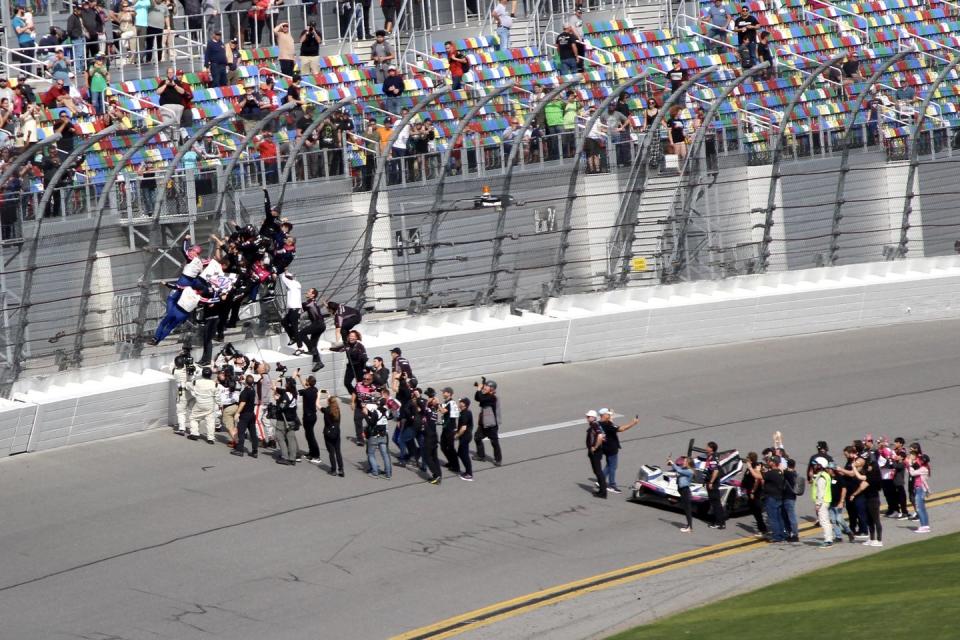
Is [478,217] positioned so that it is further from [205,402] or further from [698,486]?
[698,486]

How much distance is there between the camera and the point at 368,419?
802 inches

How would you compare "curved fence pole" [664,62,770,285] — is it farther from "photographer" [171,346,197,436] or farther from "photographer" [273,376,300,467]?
"photographer" [171,346,197,436]

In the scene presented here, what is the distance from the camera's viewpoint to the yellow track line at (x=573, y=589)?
1614 centimetres

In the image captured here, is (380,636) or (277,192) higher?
(277,192)

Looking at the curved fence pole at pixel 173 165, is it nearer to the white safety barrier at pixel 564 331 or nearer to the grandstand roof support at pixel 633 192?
the white safety barrier at pixel 564 331

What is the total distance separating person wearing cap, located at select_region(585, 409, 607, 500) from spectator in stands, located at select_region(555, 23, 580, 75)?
13348 mm

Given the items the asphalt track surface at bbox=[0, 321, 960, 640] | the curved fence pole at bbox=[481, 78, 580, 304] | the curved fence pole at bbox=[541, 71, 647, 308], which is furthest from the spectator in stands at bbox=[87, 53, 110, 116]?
the curved fence pole at bbox=[541, 71, 647, 308]

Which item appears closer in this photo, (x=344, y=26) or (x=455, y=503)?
(x=455, y=503)

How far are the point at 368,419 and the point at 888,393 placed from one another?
8952mm

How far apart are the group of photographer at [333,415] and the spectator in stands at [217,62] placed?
779 centimetres

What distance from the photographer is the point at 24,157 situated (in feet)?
71.0

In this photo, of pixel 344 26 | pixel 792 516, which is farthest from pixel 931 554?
pixel 344 26

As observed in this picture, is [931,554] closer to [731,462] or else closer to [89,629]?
[731,462]

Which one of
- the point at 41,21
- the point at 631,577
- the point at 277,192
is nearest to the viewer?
the point at 631,577
